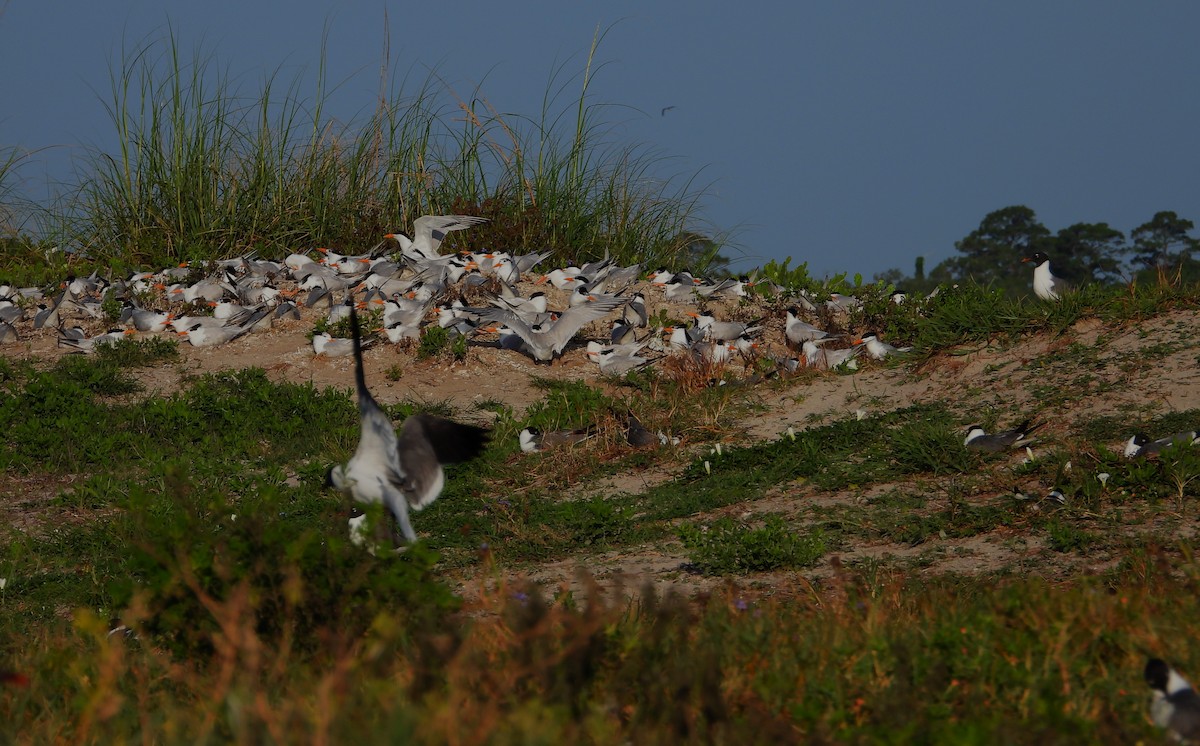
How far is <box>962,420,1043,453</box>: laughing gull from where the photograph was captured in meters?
7.87

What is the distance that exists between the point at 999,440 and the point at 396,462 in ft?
14.6

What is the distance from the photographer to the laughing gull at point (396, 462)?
16.5 feet

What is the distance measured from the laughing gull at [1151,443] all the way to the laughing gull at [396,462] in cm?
421

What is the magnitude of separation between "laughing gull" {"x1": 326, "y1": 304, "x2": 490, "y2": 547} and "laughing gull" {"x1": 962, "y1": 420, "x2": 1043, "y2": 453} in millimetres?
3997

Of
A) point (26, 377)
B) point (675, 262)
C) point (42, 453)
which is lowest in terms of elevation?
point (42, 453)

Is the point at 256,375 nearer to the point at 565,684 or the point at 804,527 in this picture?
the point at 804,527

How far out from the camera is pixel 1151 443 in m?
7.27

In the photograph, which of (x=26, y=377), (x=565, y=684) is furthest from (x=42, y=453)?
(x=565, y=684)

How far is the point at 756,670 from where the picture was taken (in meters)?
3.96

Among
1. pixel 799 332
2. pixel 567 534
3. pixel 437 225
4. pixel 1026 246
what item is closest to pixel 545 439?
pixel 567 534

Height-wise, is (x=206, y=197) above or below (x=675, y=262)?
above

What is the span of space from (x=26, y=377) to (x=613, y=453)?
547 cm

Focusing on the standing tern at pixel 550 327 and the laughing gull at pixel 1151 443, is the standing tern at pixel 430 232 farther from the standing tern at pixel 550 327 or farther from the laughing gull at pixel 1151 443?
the laughing gull at pixel 1151 443

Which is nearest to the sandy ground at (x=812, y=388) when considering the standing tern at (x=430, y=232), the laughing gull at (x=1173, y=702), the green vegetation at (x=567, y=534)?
the green vegetation at (x=567, y=534)
